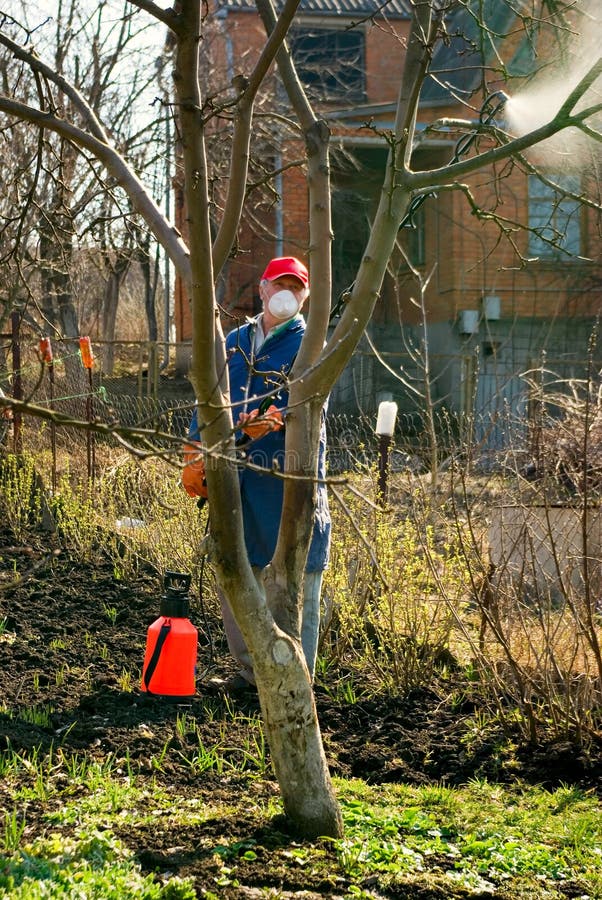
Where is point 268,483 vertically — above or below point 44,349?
below

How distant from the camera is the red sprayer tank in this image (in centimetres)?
434

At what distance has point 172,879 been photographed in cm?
295

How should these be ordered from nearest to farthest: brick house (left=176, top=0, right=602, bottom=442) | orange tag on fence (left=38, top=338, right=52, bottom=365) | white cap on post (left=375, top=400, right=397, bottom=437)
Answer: orange tag on fence (left=38, top=338, right=52, bottom=365) → white cap on post (left=375, top=400, right=397, bottom=437) → brick house (left=176, top=0, right=602, bottom=442)

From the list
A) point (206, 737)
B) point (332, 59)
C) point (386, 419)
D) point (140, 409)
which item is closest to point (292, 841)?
point (206, 737)

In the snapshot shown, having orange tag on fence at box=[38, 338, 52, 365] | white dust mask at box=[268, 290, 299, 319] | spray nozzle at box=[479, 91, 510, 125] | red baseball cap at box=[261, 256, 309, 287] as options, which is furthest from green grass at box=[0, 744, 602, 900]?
spray nozzle at box=[479, 91, 510, 125]

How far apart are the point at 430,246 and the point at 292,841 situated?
17.0m

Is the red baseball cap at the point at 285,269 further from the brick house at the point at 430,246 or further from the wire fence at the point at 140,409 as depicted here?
the brick house at the point at 430,246

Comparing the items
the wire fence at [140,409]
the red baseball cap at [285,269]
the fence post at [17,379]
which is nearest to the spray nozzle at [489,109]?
the red baseball cap at [285,269]

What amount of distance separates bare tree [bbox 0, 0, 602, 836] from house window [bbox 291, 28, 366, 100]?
54.6 feet

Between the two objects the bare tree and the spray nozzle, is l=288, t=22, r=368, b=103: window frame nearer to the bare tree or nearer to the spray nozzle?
the spray nozzle

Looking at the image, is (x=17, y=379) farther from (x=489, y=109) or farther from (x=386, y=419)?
(x=489, y=109)

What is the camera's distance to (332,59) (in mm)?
20781

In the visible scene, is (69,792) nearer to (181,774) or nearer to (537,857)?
(181,774)

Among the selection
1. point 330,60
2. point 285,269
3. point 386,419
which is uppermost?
point 330,60
